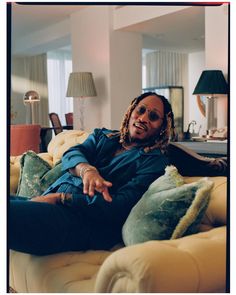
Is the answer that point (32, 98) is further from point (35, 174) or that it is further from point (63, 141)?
point (35, 174)

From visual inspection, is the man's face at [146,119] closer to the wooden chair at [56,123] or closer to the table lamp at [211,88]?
the table lamp at [211,88]

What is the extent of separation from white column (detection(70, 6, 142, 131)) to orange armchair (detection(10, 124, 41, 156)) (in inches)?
5.6

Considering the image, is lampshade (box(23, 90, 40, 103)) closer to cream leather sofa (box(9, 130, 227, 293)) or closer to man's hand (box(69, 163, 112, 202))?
cream leather sofa (box(9, 130, 227, 293))

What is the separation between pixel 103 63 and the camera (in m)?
1.28

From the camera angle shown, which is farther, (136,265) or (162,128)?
(162,128)

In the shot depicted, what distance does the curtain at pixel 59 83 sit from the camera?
49.0 inches

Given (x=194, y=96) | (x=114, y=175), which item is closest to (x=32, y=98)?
(x=114, y=175)

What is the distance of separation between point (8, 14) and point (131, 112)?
0.50 metres

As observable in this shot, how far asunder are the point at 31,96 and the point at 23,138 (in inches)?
5.4

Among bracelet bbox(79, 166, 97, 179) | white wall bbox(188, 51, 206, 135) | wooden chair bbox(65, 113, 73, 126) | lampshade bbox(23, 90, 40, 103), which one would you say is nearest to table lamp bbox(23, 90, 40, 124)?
lampshade bbox(23, 90, 40, 103)

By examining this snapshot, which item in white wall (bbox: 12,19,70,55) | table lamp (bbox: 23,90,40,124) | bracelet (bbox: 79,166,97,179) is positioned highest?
white wall (bbox: 12,19,70,55)

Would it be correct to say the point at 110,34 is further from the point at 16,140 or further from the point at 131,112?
the point at 16,140

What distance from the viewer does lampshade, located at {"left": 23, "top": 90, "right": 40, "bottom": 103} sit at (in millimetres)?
1186

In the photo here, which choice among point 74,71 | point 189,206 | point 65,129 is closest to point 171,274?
point 189,206
